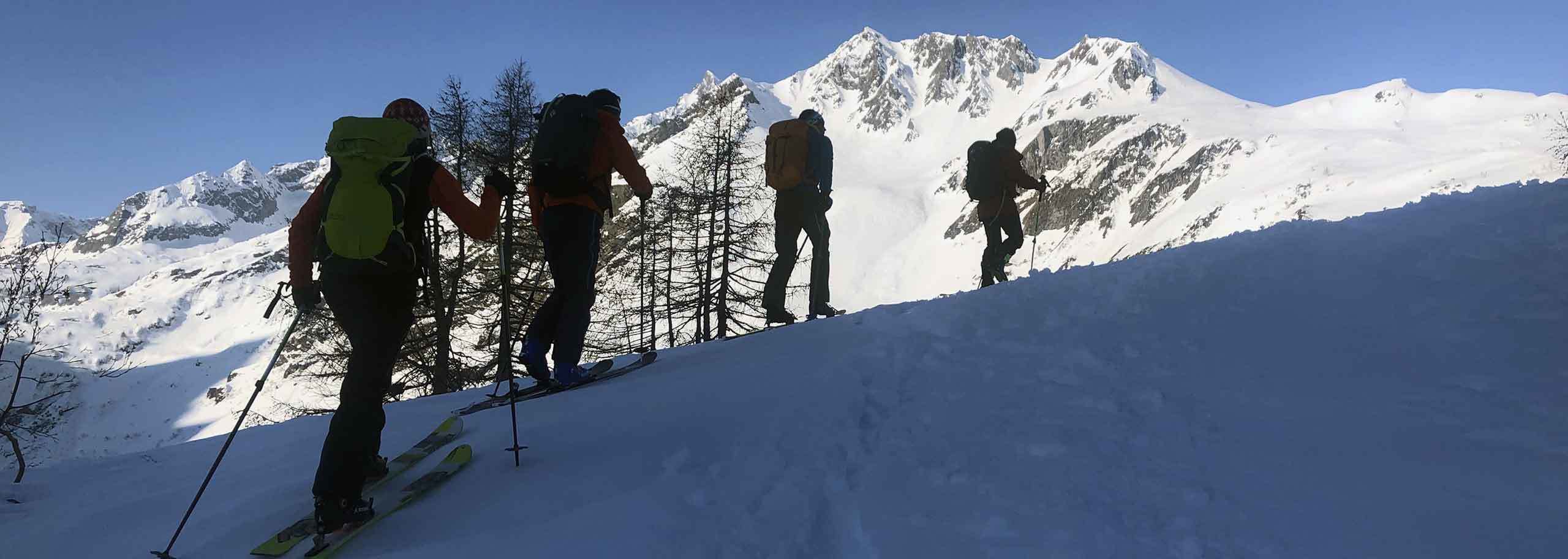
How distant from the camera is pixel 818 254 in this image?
9.02 m

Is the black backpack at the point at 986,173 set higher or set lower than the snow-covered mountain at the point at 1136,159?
lower

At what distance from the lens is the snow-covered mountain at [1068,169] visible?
221ft

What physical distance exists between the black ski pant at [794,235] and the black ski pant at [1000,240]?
2.33 m

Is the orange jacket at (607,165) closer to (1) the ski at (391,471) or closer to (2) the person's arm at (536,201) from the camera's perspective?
(2) the person's arm at (536,201)

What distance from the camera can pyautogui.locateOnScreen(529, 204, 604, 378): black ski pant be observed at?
17.4 ft

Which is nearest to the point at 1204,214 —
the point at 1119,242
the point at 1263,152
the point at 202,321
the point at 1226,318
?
the point at 1119,242

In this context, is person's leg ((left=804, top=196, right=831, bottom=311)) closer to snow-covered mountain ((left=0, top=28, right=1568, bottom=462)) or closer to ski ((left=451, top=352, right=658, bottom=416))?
ski ((left=451, top=352, right=658, bottom=416))

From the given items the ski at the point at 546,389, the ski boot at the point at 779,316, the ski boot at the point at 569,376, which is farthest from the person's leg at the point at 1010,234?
the ski boot at the point at 569,376

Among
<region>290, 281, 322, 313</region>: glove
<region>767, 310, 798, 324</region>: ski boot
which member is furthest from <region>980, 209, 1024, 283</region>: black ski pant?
<region>290, 281, 322, 313</region>: glove

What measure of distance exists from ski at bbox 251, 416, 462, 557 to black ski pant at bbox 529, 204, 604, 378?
918 mm

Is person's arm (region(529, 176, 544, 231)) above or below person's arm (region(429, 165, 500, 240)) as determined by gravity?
above

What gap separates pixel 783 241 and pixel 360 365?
5.81 m

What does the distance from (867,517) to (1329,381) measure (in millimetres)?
2763

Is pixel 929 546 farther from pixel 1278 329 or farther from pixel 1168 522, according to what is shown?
pixel 1278 329
